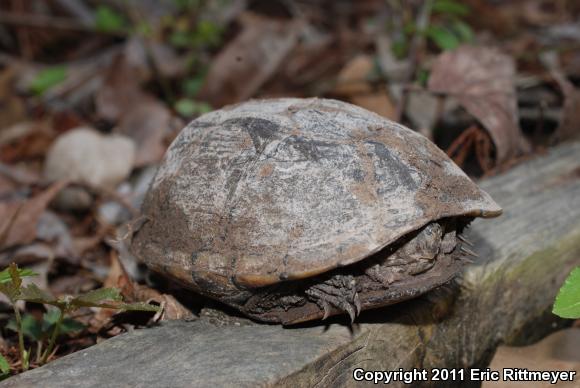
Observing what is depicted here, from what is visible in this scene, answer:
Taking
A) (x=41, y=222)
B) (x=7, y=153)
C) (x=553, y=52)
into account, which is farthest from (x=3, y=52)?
(x=553, y=52)

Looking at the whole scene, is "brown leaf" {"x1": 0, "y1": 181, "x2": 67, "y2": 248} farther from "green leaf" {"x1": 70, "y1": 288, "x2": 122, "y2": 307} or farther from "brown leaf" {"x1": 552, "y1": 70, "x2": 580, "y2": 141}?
"brown leaf" {"x1": 552, "y1": 70, "x2": 580, "y2": 141}

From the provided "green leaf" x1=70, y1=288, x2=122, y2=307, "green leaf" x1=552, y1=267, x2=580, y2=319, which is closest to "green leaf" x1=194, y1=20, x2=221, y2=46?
"green leaf" x1=70, y1=288, x2=122, y2=307

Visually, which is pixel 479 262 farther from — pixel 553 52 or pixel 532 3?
pixel 532 3

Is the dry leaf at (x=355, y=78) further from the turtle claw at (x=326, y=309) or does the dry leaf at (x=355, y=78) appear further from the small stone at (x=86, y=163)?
the turtle claw at (x=326, y=309)

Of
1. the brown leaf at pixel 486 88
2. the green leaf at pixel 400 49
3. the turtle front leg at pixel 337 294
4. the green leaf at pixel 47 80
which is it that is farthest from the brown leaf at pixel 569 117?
the green leaf at pixel 47 80

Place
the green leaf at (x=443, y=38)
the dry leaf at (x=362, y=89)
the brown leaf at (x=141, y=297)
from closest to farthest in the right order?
1. the brown leaf at (x=141, y=297)
2. the green leaf at (x=443, y=38)
3. the dry leaf at (x=362, y=89)

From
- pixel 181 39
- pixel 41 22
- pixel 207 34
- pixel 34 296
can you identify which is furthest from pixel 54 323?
pixel 41 22
